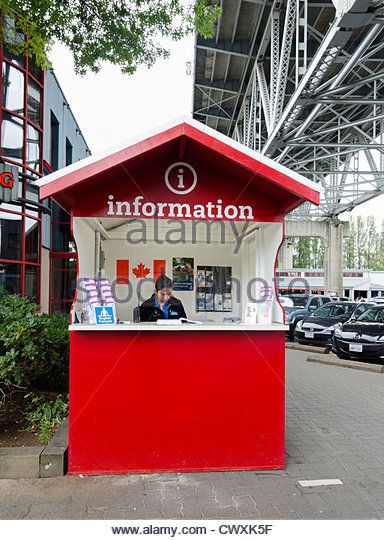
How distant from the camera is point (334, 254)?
34.3 metres

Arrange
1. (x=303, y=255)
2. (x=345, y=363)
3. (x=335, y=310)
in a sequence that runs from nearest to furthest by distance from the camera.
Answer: (x=345, y=363) → (x=335, y=310) → (x=303, y=255)

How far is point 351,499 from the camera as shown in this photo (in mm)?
3730

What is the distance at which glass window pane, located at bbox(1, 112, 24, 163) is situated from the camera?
1213 centimetres

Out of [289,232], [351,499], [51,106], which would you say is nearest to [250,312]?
[351,499]

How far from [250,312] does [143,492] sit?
2.14 m

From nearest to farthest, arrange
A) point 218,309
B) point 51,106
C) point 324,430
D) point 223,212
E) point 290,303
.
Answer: point 223,212 < point 324,430 < point 218,309 < point 51,106 < point 290,303

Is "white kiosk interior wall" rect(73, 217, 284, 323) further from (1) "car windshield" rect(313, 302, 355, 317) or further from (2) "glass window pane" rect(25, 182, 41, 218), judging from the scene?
(1) "car windshield" rect(313, 302, 355, 317)

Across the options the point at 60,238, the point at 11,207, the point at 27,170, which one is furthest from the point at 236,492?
the point at 60,238

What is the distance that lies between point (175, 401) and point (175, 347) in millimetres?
535

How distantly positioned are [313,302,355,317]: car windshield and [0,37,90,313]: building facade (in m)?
8.86

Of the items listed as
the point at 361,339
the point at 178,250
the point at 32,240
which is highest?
the point at 32,240

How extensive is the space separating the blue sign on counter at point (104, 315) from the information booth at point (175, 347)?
0.03 ft

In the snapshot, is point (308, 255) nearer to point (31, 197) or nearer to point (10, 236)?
point (31, 197)

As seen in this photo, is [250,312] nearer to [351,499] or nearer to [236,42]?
[351,499]
